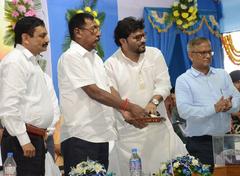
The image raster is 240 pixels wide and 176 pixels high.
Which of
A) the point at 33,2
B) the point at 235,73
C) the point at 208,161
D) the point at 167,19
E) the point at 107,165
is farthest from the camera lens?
the point at 167,19

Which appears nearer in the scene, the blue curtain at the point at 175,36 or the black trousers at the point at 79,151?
the black trousers at the point at 79,151

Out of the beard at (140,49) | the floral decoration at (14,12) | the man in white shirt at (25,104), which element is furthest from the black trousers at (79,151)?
the floral decoration at (14,12)

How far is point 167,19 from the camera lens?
8.03 meters

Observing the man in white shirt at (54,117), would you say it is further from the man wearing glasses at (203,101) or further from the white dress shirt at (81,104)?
the man wearing glasses at (203,101)

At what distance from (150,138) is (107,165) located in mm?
328

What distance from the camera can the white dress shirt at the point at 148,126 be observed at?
3.21 meters

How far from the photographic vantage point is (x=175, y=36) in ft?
26.5

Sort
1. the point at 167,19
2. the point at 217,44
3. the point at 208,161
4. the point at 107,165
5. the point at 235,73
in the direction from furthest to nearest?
the point at 217,44
the point at 167,19
the point at 235,73
the point at 208,161
the point at 107,165

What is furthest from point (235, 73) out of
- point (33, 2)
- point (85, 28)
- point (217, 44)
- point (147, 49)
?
point (217, 44)

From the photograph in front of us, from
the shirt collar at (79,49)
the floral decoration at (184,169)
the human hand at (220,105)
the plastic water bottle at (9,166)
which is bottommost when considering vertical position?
the floral decoration at (184,169)

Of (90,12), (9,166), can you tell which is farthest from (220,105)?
(90,12)

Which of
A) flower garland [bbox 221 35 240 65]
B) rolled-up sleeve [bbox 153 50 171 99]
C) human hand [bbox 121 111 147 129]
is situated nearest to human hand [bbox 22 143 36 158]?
human hand [bbox 121 111 147 129]

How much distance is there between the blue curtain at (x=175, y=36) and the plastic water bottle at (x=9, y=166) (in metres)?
5.36

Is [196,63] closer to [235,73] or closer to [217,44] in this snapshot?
[235,73]
